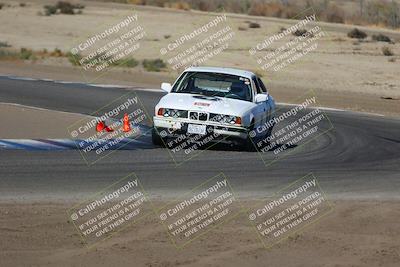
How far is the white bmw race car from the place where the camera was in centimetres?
1688

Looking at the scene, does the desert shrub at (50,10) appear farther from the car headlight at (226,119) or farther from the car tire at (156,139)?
the car headlight at (226,119)

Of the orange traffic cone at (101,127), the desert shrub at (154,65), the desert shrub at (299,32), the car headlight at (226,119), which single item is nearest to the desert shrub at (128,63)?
the desert shrub at (154,65)

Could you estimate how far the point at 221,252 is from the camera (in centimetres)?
1001

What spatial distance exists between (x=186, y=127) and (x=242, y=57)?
75.4ft

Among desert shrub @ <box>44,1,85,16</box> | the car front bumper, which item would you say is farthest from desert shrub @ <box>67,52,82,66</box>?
the car front bumper

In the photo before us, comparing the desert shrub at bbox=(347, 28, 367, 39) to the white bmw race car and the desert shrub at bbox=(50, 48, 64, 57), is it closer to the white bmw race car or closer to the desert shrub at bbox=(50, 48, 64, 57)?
the desert shrub at bbox=(50, 48, 64, 57)

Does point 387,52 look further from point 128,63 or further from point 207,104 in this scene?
point 207,104

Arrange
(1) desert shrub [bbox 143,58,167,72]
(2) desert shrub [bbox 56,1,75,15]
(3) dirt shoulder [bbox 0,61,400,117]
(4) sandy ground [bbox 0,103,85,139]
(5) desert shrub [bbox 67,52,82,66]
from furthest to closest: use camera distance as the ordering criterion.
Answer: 1. (2) desert shrub [bbox 56,1,75,15]
2. (5) desert shrub [bbox 67,52,82,66]
3. (1) desert shrub [bbox 143,58,167,72]
4. (3) dirt shoulder [bbox 0,61,400,117]
5. (4) sandy ground [bbox 0,103,85,139]

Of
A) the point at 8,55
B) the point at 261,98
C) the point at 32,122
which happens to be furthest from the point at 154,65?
the point at 261,98

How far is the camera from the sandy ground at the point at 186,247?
31.3 ft

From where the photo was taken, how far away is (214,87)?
718 inches

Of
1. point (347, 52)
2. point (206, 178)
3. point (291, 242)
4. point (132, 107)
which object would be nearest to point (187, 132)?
point (206, 178)

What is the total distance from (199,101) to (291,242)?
261 inches

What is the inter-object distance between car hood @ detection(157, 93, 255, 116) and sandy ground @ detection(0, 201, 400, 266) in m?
5.27
